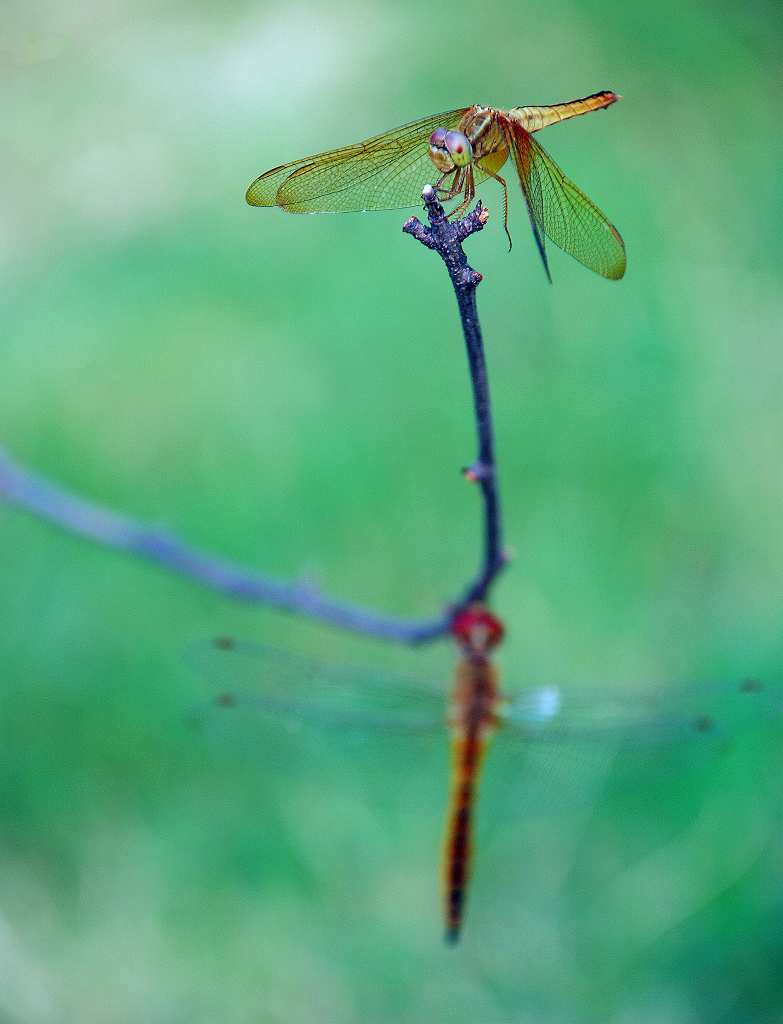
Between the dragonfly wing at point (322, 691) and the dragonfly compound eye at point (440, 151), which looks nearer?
the dragonfly compound eye at point (440, 151)

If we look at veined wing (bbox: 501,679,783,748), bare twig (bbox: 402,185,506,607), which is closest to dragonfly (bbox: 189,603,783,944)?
veined wing (bbox: 501,679,783,748)

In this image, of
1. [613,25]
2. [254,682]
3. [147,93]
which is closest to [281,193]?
[254,682]

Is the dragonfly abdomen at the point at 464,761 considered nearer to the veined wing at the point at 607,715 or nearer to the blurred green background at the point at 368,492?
the veined wing at the point at 607,715

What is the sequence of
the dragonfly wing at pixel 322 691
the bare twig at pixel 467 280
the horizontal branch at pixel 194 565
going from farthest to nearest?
the dragonfly wing at pixel 322 691, the horizontal branch at pixel 194 565, the bare twig at pixel 467 280

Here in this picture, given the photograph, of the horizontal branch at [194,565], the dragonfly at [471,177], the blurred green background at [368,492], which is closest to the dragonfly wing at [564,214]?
the dragonfly at [471,177]

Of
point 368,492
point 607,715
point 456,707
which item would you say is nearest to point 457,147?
point 456,707

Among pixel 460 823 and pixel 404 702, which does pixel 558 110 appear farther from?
pixel 460 823
